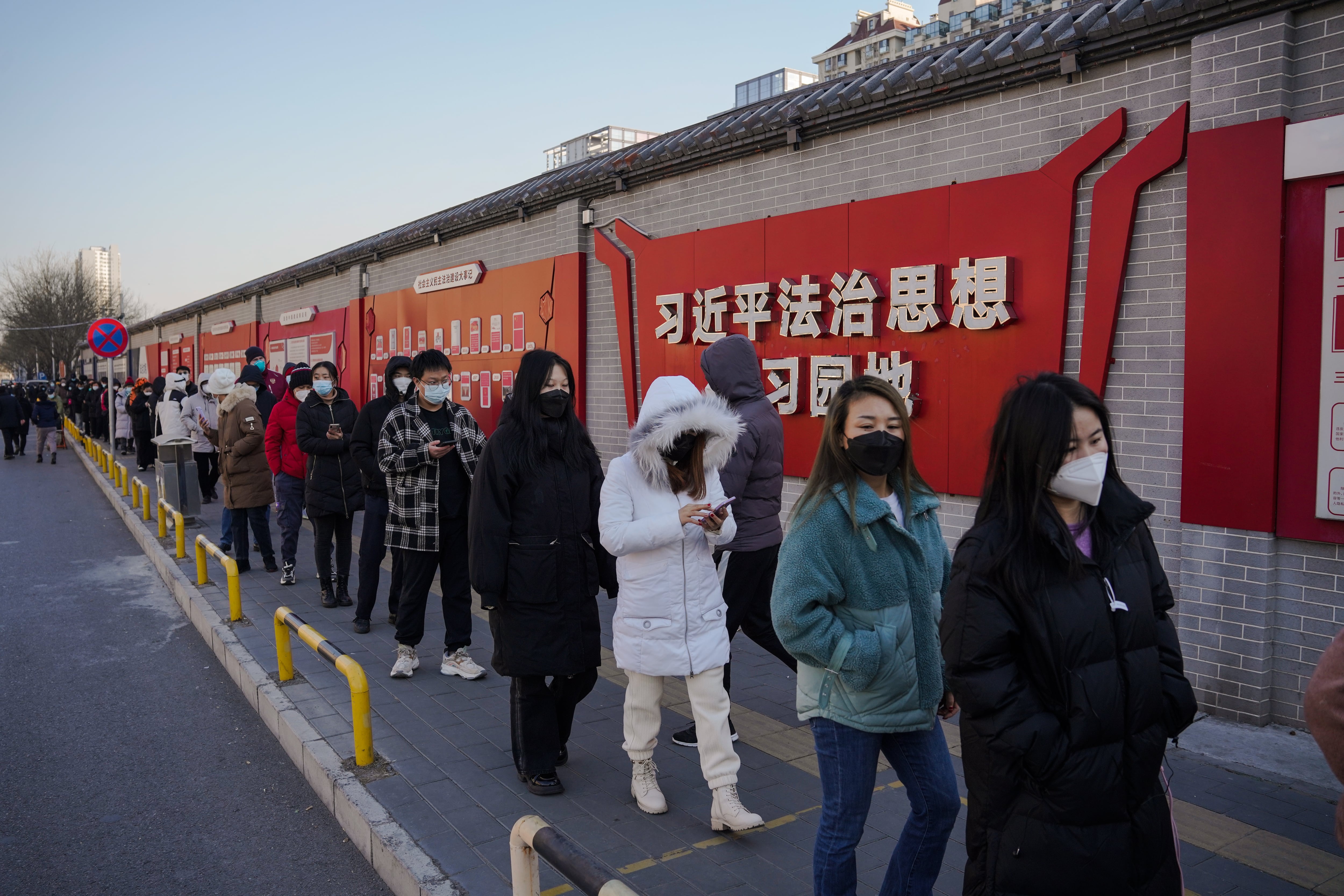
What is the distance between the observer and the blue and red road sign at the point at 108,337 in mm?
16469

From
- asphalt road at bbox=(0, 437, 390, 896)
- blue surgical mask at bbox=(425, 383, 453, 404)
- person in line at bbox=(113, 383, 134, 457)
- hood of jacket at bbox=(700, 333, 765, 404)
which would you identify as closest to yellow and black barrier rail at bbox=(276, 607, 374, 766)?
asphalt road at bbox=(0, 437, 390, 896)

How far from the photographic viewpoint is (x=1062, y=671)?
212cm

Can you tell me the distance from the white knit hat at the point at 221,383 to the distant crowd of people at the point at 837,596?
13.3 ft

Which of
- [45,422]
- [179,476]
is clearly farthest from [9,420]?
[179,476]

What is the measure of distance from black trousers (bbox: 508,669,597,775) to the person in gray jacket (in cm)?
73

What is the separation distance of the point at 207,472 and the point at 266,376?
16.8 ft

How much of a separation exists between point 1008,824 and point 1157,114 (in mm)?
4593

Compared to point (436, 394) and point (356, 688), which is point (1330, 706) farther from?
point (436, 394)

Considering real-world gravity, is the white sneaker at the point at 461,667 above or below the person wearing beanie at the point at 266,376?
below

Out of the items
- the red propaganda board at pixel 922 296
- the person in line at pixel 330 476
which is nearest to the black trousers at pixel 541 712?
the red propaganda board at pixel 922 296

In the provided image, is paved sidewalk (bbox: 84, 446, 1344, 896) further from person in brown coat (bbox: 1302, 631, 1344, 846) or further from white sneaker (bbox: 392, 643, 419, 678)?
person in brown coat (bbox: 1302, 631, 1344, 846)

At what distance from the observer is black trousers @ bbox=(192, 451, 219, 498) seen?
14531 millimetres

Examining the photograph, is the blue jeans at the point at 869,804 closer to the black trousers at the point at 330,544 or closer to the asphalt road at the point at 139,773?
the asphalt road at the point at 139,773

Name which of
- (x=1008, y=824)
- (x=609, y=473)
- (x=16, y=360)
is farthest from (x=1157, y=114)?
(x=16, y=360)
